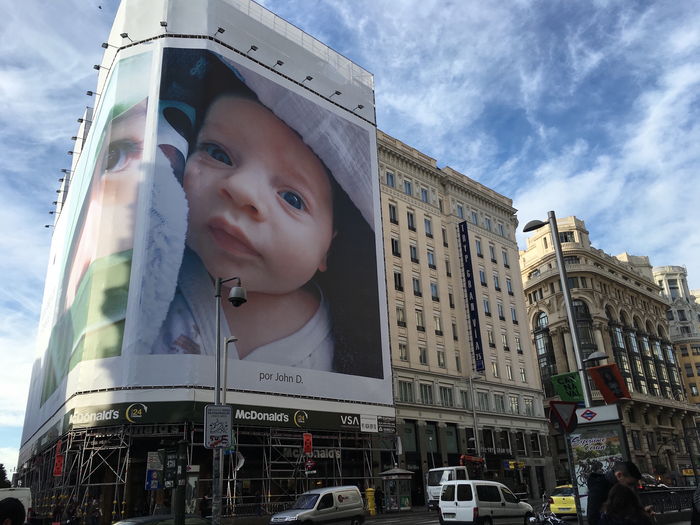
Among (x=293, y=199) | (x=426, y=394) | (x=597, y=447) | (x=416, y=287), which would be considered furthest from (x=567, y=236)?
(x=597, y=447)

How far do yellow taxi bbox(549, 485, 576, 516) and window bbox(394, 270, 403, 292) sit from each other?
2646 cm

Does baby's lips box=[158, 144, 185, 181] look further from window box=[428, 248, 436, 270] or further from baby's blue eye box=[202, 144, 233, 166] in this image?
window box=[428, 248, 436, 270]

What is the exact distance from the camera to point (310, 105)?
4531 centimetres

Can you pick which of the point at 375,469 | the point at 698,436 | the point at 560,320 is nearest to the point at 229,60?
the point at 375,469

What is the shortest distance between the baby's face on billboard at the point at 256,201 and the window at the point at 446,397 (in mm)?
17945

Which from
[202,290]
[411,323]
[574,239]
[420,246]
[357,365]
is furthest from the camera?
[574,239]

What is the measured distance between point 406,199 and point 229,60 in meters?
21.6

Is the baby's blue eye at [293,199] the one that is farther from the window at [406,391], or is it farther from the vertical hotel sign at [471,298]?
the vertical hotel sign at [471,298]

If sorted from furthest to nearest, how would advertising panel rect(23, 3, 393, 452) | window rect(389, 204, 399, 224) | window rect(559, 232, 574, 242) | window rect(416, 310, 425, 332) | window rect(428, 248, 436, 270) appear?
window rect(559, 232, 574, 242)
window rect(428, 248, 436, 270)
window rect(389, 204, 399, 224)
window rect(416, 310, 425, 332)
advertising panel rect(23, 3, 393, 452)

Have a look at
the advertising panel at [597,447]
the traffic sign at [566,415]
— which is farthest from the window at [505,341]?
the traffic sign at [566,415]

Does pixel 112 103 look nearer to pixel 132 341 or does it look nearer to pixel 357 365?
pixel 132 341

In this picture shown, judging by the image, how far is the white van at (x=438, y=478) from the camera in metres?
38.0

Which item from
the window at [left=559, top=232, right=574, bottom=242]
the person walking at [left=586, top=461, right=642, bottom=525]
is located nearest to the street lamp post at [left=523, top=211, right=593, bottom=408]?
the person walking at [left=586, top=461, right=642, bottom=525]

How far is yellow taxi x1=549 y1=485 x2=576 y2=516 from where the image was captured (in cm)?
2534
